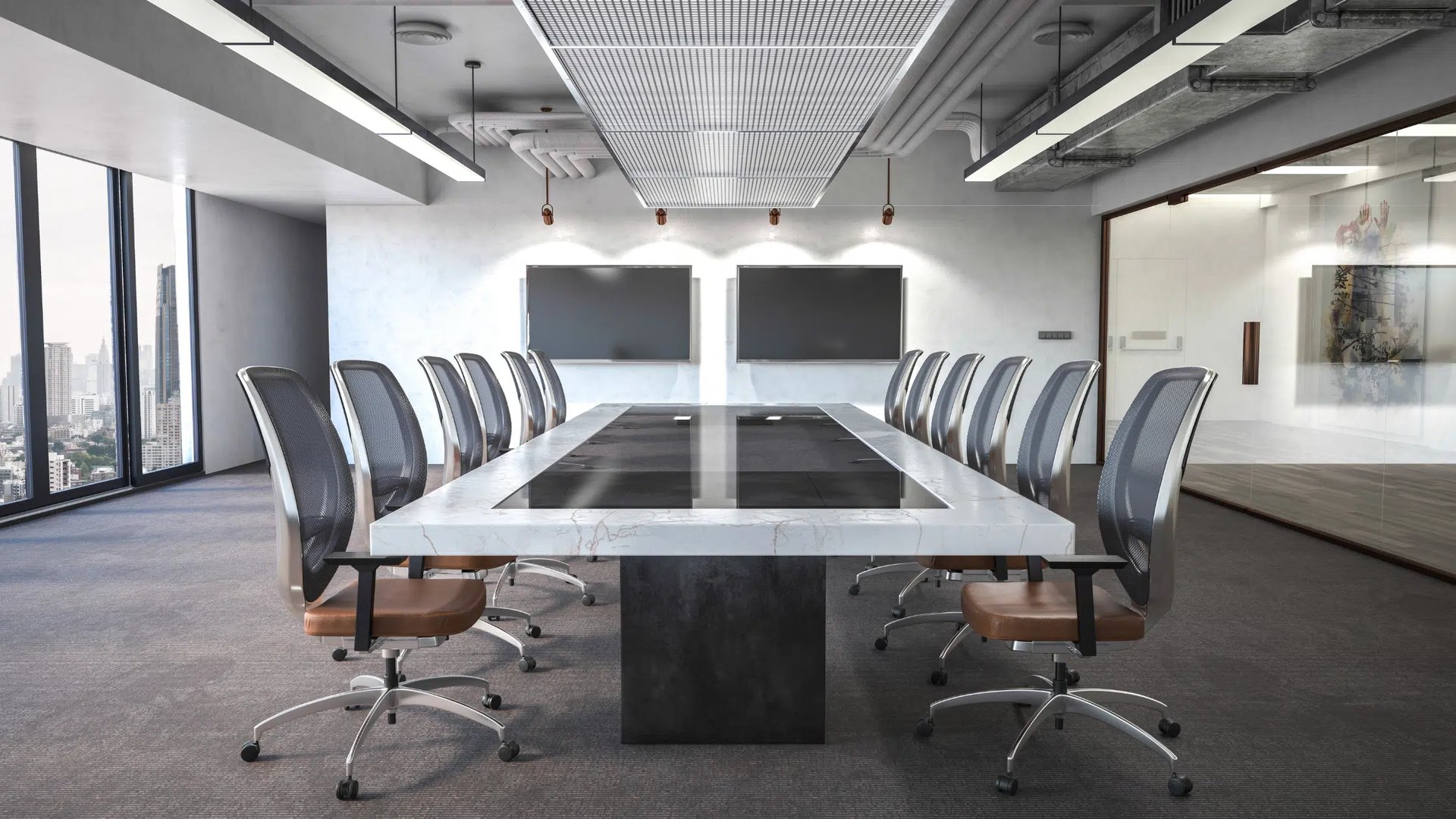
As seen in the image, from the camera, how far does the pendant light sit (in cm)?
788

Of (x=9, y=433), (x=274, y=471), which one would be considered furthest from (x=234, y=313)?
(x=274, y=471)

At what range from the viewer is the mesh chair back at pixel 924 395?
5.20 metres

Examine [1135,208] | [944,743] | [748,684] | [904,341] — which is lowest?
[944,743]

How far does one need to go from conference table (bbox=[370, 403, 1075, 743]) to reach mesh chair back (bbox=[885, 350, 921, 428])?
233cm

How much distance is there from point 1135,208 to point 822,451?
5660 mm

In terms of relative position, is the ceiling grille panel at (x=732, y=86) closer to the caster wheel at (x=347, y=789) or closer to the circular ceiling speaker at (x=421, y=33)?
the caster wheel at (x=347, y=789)

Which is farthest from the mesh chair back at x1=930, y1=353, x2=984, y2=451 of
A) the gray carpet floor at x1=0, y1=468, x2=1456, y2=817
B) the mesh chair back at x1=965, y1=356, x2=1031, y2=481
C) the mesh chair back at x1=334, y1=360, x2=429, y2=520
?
the mesh chair back at x1=334, y1=360, x2=429, y2=520

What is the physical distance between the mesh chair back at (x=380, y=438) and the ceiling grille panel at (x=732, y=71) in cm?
124

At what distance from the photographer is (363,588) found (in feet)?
7.34

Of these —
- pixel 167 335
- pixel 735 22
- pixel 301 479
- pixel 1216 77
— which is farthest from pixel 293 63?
pixel 167 335

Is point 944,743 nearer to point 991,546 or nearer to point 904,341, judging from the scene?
point 991,546

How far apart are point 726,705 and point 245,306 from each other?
7.98m

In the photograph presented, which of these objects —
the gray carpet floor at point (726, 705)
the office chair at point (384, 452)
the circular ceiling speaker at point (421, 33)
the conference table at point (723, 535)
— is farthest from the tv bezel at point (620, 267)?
the office chair at point (384, 452)

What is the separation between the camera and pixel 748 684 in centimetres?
260
